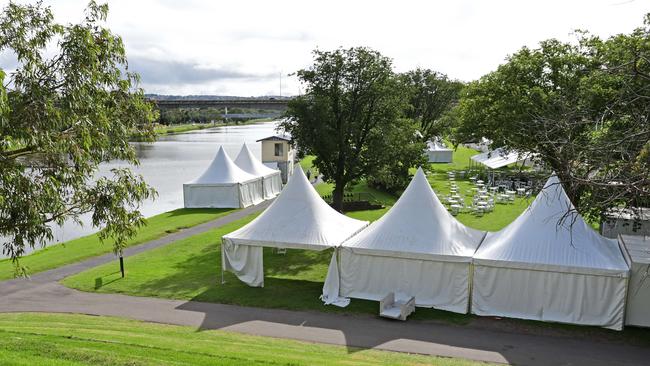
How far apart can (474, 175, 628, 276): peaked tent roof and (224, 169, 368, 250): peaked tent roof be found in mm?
4530

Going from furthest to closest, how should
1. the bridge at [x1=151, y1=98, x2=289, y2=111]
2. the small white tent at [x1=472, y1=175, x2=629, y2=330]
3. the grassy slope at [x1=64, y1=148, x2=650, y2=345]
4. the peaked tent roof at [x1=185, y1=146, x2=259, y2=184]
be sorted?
1. the bridge at [x1=151, y1=98, x2=289, y2=111]
2. the peaked tent roof at [x1=185, y1=146, x2=259, y2=184]
3. the grassy slope at [x1=64, y1=148, x2=650, y2=345]
4. the small white tent at [x1=472, y1=175, x2=629, y2=330]

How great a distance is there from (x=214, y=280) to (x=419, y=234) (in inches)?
283

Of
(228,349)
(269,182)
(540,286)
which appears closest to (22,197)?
(228,349)

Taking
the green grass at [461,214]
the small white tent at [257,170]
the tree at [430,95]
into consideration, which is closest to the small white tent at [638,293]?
the green grass at [461,214]

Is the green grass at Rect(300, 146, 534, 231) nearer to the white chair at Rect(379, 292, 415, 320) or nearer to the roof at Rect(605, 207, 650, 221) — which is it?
the roof at Rect(605, 207, 650, 221)

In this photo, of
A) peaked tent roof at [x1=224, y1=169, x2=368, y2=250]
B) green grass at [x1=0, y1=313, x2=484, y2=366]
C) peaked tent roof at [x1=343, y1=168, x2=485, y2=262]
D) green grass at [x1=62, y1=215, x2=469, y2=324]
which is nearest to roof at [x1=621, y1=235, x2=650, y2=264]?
peaked tent roof at [x1=343, y1=168, x2=485, y2=262]

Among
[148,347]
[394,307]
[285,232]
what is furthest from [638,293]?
[148,347]

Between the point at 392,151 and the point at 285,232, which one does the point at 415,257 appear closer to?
the point at 285,232

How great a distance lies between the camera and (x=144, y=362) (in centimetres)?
921

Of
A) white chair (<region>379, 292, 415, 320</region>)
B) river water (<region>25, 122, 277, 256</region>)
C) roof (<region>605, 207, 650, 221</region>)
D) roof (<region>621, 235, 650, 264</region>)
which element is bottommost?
river water (<region>25, 122, 277, 256</region>)

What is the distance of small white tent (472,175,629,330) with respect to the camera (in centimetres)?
1370

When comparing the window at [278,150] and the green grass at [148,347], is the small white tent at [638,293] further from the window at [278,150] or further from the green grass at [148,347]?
the window at [278,150]

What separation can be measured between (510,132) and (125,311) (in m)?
16.8

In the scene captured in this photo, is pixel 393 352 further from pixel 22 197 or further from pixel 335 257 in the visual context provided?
pixel 22 197
